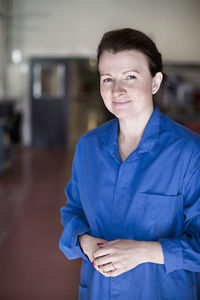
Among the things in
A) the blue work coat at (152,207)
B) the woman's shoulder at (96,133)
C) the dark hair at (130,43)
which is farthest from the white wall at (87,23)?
the blue work coat at (152,207)

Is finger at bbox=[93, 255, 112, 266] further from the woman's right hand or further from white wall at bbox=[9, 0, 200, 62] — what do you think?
white wall at bbox=[9, 0, 200, 62]

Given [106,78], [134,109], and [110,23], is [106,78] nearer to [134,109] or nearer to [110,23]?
[134,109]

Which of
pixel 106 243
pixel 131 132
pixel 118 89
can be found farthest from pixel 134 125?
pixel 106 243

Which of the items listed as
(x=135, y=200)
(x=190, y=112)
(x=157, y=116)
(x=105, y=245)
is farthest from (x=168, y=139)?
(x=190, y=112)

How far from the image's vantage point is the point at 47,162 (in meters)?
7.79

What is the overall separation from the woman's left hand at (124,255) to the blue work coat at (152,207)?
36mm

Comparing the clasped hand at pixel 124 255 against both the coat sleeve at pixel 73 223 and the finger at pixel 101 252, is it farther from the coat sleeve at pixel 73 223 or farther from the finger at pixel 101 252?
the coat sleeve at pixel 73 223

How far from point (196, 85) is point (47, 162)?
603cm

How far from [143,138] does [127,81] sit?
20cm

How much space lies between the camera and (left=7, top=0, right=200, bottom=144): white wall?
9844 millimetres

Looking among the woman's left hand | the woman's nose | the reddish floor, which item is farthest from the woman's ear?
the reddish floor

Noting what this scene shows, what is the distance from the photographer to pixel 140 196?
1.07m

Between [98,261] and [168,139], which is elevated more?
[168,139]

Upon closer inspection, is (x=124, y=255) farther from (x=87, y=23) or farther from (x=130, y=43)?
(x=87, y=23)
